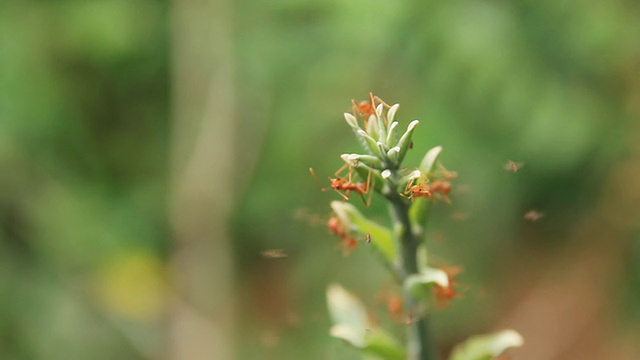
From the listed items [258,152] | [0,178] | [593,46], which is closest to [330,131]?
[258,152]

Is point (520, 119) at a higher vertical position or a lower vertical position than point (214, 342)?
higher

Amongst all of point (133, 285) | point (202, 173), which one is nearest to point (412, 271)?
point (202, 173)

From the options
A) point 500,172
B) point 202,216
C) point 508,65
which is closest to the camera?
point 508,65

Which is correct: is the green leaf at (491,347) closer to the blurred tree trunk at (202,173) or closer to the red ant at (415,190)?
the red ant at (415,190)

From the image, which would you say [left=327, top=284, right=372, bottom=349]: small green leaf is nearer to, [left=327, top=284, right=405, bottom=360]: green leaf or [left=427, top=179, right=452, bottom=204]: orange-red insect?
[left=327, top=284, right=405, bottom=360]: green leaf

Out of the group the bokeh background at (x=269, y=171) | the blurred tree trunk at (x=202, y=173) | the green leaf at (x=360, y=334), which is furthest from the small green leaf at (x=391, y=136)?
the blurred tree trunk at (x=202, y=173)

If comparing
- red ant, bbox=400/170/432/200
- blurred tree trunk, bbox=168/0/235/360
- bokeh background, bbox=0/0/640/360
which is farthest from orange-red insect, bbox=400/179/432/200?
blurred tree trunk, bbox=168/0/235/360

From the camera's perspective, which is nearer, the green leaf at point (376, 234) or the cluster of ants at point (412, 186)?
the cluster of ants at point (412, 186)

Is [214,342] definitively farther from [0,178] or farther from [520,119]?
[520,119]
